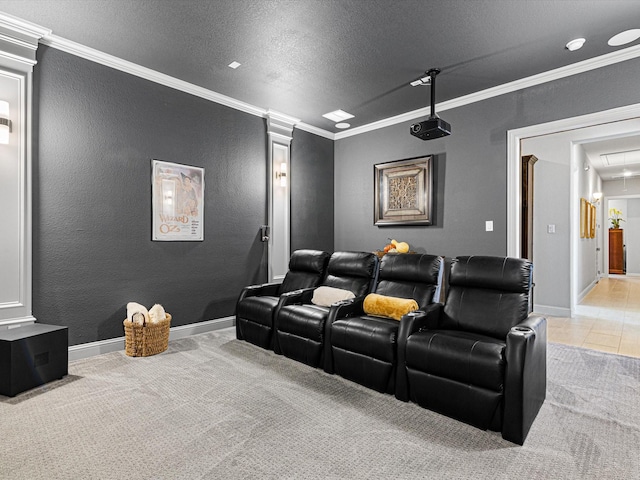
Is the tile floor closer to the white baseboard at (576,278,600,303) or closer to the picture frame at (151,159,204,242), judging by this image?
the white baseboard at (576,278,600,303)

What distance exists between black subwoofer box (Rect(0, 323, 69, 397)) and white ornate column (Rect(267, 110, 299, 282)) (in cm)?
262

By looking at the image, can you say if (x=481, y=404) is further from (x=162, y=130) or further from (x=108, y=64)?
(x=108, y=64)

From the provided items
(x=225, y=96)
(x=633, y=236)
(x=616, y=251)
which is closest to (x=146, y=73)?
(x=225, y=96)

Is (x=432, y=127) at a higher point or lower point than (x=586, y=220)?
higher

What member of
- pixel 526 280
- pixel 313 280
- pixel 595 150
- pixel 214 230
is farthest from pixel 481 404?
pixel 595 150

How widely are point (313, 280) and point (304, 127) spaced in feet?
8.65

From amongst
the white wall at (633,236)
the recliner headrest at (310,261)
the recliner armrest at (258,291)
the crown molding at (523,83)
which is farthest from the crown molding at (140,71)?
the white wall at (633,236)

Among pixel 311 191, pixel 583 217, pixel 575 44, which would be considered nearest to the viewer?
pixel 575 44

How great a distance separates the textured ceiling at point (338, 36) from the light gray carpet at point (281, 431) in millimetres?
2903

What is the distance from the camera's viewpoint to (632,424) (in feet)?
7.31

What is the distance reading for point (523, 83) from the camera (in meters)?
3.98

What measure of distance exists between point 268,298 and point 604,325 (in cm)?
431

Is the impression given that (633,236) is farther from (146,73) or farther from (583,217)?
(146,73)

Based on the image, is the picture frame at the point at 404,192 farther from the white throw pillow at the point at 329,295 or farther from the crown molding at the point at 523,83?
the white throw pillow at the point at 329,295
